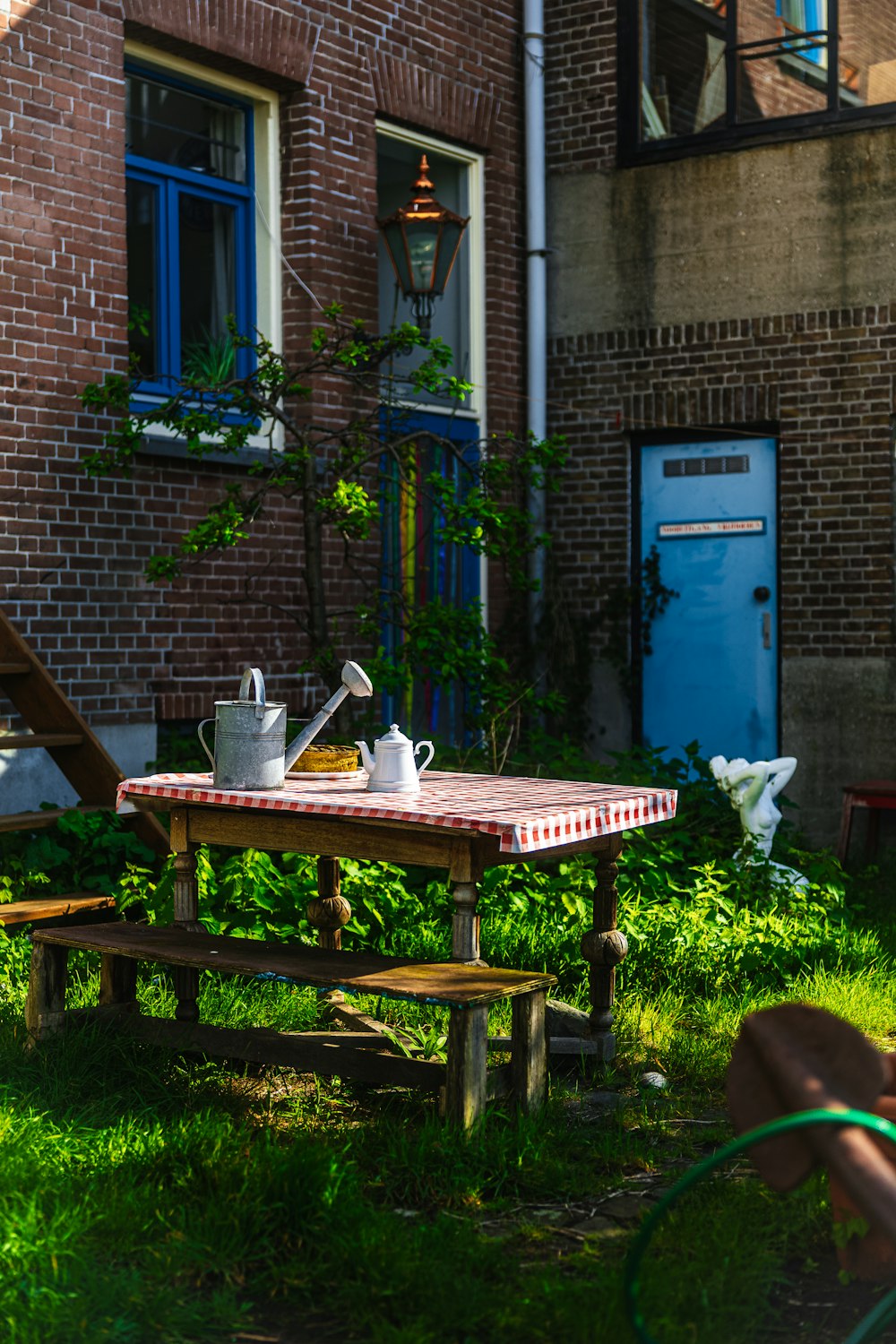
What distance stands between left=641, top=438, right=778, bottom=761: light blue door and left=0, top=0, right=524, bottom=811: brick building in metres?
1.35

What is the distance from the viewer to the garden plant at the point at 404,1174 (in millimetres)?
3180

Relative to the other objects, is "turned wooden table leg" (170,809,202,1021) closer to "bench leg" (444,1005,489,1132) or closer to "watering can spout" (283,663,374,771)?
"watering can spout" (283,663,374,771)

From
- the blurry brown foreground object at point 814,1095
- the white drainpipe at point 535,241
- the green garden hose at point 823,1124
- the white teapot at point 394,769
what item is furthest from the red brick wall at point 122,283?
the green garden hose at point 823,1124

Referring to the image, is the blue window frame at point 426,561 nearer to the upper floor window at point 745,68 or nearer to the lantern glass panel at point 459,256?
the lantern glass panel at point 459,256

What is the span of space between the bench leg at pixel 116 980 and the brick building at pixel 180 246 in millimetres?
2575

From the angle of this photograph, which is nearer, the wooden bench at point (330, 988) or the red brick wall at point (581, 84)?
the wooden bench at point (330, 988)

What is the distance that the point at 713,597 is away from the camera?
10.2m

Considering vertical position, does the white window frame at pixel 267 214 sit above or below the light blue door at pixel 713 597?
above

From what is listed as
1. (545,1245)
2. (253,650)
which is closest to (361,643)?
(253,650)

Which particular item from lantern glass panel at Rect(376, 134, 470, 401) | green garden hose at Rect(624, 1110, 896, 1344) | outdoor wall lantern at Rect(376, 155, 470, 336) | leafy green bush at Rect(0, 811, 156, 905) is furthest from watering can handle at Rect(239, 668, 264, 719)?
lantern glass panel at Rect(376, 134, 470, 401)

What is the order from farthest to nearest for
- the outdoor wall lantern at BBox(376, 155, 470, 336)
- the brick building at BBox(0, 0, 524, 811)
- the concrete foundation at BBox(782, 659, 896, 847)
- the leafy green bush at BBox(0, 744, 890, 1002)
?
the concrete foundation at BBox(782, 659, 896, 847), the outdoor wall lantern at BBox(376, 155, 470, 336), the brick building at BBox(0, 0, 524, 811), the leafy green bush at BBox(0, 744, 890, 1002)

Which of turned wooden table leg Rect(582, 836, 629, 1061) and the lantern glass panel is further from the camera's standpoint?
the lantern glass panel

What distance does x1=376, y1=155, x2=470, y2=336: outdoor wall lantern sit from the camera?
30.1ft

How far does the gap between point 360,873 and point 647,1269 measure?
120 inches
